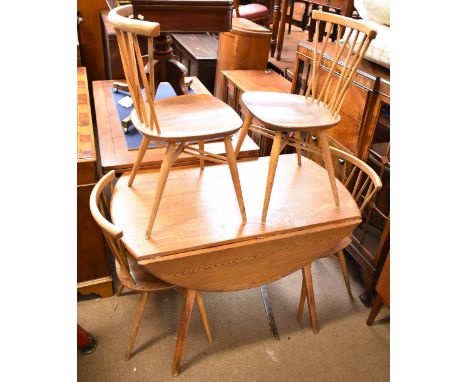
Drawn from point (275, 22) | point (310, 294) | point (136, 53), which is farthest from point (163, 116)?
point (275, 22)

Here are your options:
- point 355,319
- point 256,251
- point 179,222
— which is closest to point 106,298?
point 179,222

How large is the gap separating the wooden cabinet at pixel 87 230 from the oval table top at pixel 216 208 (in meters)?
0.15

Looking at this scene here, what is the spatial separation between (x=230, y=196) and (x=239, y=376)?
76cm

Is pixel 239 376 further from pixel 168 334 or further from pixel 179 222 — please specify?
pixel 179 222

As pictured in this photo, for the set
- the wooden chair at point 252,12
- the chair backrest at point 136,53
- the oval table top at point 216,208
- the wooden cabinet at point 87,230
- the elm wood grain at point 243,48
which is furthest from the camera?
the wooden chair at point 252,12

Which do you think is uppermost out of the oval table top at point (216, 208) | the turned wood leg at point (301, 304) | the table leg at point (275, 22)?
the table leg at point (275, 22)

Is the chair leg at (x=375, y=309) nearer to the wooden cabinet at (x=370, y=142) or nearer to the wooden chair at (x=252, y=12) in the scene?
the wooden cabinet at (x=370, y=142)

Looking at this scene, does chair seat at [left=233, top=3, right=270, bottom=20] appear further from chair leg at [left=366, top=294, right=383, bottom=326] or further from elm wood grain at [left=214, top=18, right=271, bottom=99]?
chair leg at [left=366, top=294, right=383, bottom=326]

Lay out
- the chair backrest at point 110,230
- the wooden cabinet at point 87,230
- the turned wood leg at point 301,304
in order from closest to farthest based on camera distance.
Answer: the chair backrest at point 110,230 < the wooden cabinet at point 87,230 < the turned wood leg at point 301,304

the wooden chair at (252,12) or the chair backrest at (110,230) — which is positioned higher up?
the wooden chair at (252,12)

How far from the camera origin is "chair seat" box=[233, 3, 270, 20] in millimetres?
3328

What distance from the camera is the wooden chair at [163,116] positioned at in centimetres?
113

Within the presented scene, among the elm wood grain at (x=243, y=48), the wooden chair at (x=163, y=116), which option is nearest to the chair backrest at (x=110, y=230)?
the wooden chair at (x=163, y=116)

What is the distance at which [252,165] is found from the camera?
1841mm
